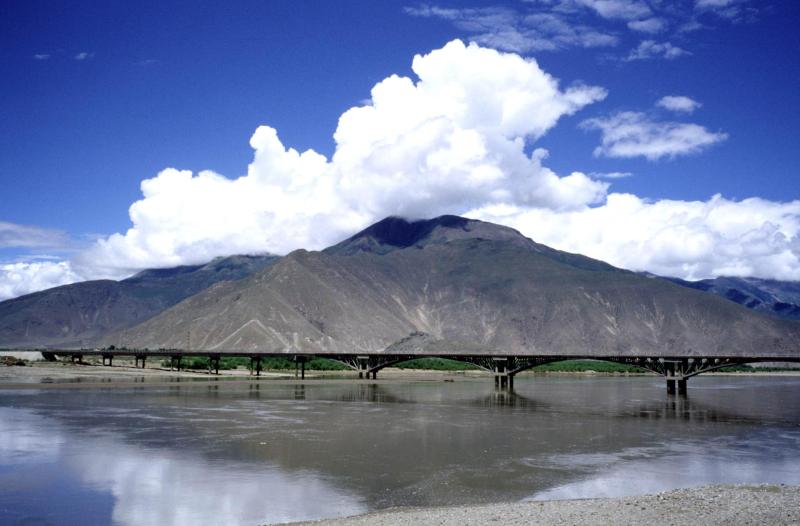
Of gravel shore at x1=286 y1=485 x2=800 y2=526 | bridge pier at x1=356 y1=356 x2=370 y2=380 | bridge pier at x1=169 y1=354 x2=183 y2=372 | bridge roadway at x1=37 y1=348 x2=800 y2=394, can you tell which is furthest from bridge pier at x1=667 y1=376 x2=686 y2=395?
bridge pier at x1=169 y1=354 x2=183 y2=372

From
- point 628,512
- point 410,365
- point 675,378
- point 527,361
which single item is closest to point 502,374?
point 527,361

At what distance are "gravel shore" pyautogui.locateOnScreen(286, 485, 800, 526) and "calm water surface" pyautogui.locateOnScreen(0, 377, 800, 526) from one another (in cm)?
243

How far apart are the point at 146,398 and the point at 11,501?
47.0 metres

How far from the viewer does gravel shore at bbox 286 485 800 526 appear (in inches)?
770

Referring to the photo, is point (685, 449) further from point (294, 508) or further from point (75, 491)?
point (75, 491)

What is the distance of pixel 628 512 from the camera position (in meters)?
20.6

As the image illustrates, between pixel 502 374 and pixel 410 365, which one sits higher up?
pixel 502 374

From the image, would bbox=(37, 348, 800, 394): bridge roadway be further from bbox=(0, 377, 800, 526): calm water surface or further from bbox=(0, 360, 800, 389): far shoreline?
bbox=(0, 377, 800, 526): calm water surface

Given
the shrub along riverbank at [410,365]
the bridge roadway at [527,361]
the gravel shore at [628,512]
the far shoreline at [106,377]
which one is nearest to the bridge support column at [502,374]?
→ the bridge roadway at [527,361]

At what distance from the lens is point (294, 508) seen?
2314 cm

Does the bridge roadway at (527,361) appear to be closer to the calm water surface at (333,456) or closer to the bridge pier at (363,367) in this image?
the bridge pier at (363,367)

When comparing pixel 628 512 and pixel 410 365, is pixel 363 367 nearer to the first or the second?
pixel 410 365

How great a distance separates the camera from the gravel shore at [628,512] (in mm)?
19562

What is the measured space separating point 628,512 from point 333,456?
56.4 feet
